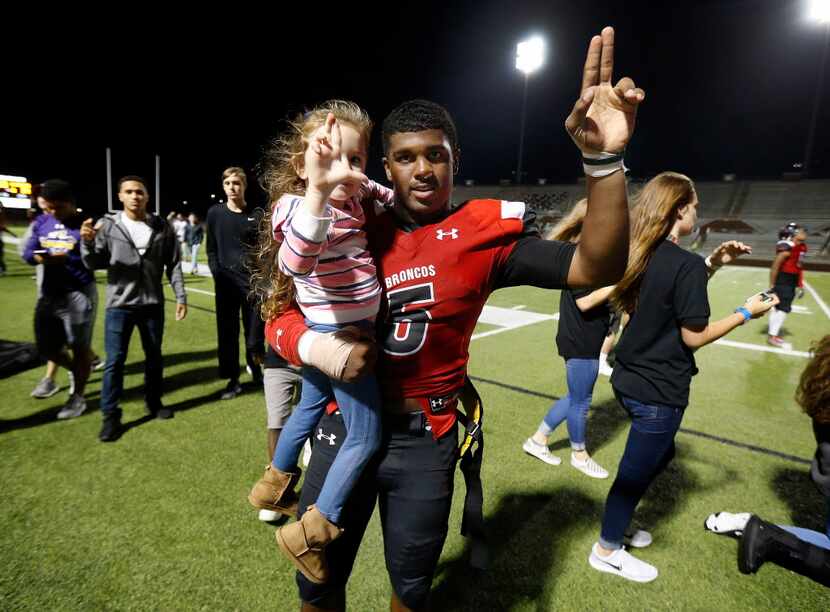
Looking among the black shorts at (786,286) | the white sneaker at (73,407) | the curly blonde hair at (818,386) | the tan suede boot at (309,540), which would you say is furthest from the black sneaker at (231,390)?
the black shorts at (786,286)

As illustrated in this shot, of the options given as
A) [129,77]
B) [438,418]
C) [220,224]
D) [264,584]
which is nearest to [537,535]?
[264,584]

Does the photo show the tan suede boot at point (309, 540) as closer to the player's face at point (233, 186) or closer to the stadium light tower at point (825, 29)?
the player's face at point (233, 186)

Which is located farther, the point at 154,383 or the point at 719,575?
the point at 154,383

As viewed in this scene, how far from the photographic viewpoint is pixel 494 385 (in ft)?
18.9

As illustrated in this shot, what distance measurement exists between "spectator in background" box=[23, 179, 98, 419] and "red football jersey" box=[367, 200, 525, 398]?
440cm

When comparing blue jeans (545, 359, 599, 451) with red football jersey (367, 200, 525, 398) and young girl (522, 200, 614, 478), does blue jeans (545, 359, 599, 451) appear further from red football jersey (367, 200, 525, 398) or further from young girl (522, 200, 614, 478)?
red football jersey (367, 200, 525, 398)

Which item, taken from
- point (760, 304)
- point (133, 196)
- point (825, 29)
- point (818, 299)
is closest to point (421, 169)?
point (760, 304)

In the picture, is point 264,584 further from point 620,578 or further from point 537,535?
point 620,578

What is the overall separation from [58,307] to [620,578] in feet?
18.2

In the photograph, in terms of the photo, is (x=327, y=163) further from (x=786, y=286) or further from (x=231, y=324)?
(x=786, y=286)

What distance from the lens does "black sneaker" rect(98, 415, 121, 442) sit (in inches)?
152

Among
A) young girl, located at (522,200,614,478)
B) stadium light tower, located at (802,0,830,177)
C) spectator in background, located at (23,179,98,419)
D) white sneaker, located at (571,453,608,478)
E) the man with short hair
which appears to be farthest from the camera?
Result: stadium light tower, located at (802,0,830,177)

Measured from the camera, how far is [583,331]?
354cm

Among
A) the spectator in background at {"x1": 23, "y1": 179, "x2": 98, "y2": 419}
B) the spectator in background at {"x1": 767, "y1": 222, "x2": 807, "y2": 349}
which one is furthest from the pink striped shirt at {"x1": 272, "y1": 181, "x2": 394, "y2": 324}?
the spectator in background at {"x1": 767, "y1": 222, "x2": 807, "y2": 349}
